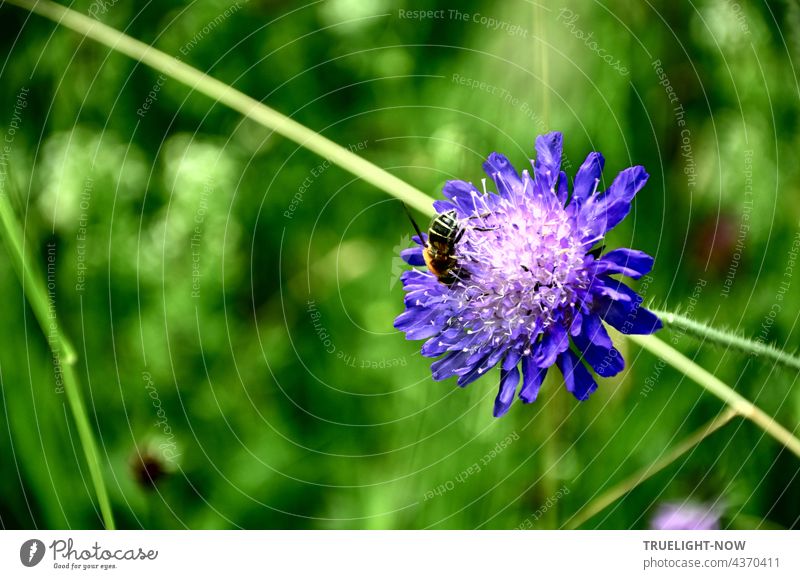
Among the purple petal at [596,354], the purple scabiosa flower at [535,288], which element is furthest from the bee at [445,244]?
the purple petal at [596,354]

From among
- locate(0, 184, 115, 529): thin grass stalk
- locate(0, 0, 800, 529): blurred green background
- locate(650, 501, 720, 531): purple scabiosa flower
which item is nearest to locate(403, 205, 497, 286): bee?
locate(0, 0, 800, 529): blurred green background

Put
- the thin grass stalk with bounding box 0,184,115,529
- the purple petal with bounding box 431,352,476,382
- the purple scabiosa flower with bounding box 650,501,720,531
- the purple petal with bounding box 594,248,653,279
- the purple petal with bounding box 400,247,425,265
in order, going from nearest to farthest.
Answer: the purple petal with bounding box 594,248,653,279
the purple petal with bounding box 431,352,476,382
the purple petal with bounding box 400,247,425,265
the purple scabiosa flower with bounding box 650,501,720,531
the thin grass stalk with bounding box 0,184,115,529

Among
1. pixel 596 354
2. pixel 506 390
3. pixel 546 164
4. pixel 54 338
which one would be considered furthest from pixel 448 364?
pixel 54 338

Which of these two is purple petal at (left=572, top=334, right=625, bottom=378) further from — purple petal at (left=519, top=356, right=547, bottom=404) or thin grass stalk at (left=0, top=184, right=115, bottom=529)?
thin grass stalk at (left=0, top=184, right=115, bottom=529)

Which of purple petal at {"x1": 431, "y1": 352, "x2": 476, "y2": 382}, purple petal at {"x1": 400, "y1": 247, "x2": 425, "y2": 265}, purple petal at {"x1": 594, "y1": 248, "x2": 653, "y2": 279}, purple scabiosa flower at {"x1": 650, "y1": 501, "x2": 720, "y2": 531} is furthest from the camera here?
purple scabiosa flower at {"x1": 650, "y1": 501, "x2": 720, "y2": 531}

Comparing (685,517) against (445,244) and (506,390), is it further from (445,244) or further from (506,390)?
(445,244)

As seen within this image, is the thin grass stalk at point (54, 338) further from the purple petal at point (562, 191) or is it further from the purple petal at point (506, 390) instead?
the purple petal at point (562, 191)

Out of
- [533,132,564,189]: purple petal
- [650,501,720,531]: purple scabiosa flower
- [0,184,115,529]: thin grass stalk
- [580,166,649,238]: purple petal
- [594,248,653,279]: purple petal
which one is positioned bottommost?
[650,501,720,531]: purple scabiosa flower
